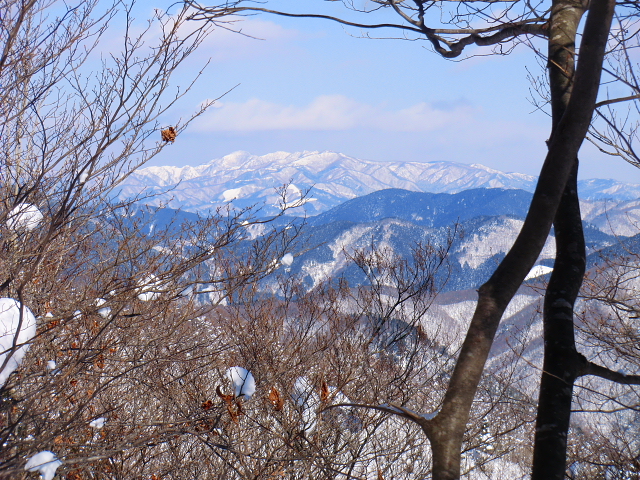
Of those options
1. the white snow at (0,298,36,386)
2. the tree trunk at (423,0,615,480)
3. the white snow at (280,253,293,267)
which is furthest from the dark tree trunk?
the white snow at (280,253,293,267)

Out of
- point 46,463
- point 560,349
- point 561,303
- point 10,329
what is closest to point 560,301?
point 561,303

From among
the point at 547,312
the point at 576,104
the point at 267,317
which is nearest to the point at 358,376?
the point at 267,317

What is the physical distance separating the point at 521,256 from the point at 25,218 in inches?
135

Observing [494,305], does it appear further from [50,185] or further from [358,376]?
[358,376]

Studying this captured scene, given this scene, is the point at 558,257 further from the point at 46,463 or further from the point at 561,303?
the point at 46,463

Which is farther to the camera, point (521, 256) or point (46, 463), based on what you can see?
point (46, 463)

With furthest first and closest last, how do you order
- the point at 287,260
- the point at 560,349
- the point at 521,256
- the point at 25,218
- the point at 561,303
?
the point at 287,260 < the point at 25,218 < the point at 561,303 < the point at 560,349 < the point at 521,256

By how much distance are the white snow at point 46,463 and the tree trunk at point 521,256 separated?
250 cm

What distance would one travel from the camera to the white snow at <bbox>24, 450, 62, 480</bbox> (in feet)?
9.75

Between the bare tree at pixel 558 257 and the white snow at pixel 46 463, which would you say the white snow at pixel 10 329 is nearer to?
the white snow at pixel 46 463

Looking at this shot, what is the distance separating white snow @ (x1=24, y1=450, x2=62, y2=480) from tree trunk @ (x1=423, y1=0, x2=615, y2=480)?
8.22 ft

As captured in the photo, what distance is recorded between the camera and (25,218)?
3.61 meters

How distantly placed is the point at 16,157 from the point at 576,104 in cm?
432

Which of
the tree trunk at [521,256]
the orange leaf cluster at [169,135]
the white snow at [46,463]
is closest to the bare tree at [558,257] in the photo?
the tree trunk at [521,256]
